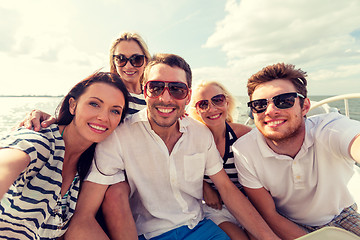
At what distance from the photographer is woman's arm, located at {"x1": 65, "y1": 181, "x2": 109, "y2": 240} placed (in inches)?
70.2

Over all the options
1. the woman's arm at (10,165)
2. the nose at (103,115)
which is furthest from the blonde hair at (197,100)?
the woman's arm at (10,165)

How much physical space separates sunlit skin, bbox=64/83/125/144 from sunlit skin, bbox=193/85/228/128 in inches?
42.1

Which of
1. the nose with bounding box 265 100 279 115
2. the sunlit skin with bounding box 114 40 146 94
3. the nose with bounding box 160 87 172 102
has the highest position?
the sunlit skin with bounding box 114 40 146 94

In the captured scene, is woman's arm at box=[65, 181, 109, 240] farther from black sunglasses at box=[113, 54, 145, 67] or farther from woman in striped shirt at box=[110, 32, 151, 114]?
black sunglasses at box=[113, 54, 145, 67]

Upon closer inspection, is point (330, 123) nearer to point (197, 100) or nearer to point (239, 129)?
point (239, 129)

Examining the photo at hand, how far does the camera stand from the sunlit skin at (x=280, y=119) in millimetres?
2018

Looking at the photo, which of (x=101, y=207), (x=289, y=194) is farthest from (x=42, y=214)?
(x=289, y=194)

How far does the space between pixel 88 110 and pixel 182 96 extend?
35.8 inches

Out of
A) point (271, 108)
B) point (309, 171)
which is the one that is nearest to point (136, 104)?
point (271, 108)

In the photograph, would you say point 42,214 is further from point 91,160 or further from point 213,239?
point 213,239

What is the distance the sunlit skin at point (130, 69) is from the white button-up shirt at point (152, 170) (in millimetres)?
1415

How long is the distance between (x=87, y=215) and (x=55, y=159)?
57cm

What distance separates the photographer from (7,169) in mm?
1306

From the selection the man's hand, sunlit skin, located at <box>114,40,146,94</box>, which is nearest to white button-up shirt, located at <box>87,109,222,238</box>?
the man's hand
